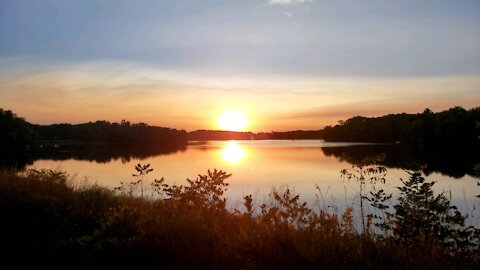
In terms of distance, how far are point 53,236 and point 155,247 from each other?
1663 mm

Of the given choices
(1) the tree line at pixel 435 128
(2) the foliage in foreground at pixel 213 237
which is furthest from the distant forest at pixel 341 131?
(2) the foliage in foreground at pixel 213 237

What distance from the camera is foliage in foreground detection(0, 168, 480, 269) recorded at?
531cm

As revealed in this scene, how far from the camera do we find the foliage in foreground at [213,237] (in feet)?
17.4

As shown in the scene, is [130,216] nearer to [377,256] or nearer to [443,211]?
[377,256]

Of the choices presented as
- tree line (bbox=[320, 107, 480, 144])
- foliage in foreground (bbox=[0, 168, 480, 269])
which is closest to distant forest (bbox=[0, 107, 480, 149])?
tree line (bbox=[320, 107, 480, 144])

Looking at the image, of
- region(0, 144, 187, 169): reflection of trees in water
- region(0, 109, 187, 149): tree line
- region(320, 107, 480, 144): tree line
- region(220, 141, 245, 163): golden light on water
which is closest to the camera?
region(0, 144, 187, 169): reflection of trees in water

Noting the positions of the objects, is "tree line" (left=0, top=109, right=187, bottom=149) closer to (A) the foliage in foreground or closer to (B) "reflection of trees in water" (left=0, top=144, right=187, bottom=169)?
(B) "reflection of trees in water" (left=0, top=144, right=187, bottom=169)

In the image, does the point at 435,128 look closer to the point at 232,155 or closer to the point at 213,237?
the point at 232,155

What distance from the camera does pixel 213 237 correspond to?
19.5 ft

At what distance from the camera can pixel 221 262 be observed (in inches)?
211

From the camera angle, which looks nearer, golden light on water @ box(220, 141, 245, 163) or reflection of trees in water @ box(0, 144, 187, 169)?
reflection of trees in water @ box(0, 144, 187, 169)

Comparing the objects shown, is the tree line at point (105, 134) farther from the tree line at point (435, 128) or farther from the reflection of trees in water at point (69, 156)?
the tree line at point (435, 128)

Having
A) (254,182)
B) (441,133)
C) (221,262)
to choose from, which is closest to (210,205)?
(221,262)

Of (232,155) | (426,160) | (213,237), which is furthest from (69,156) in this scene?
(213,237)
